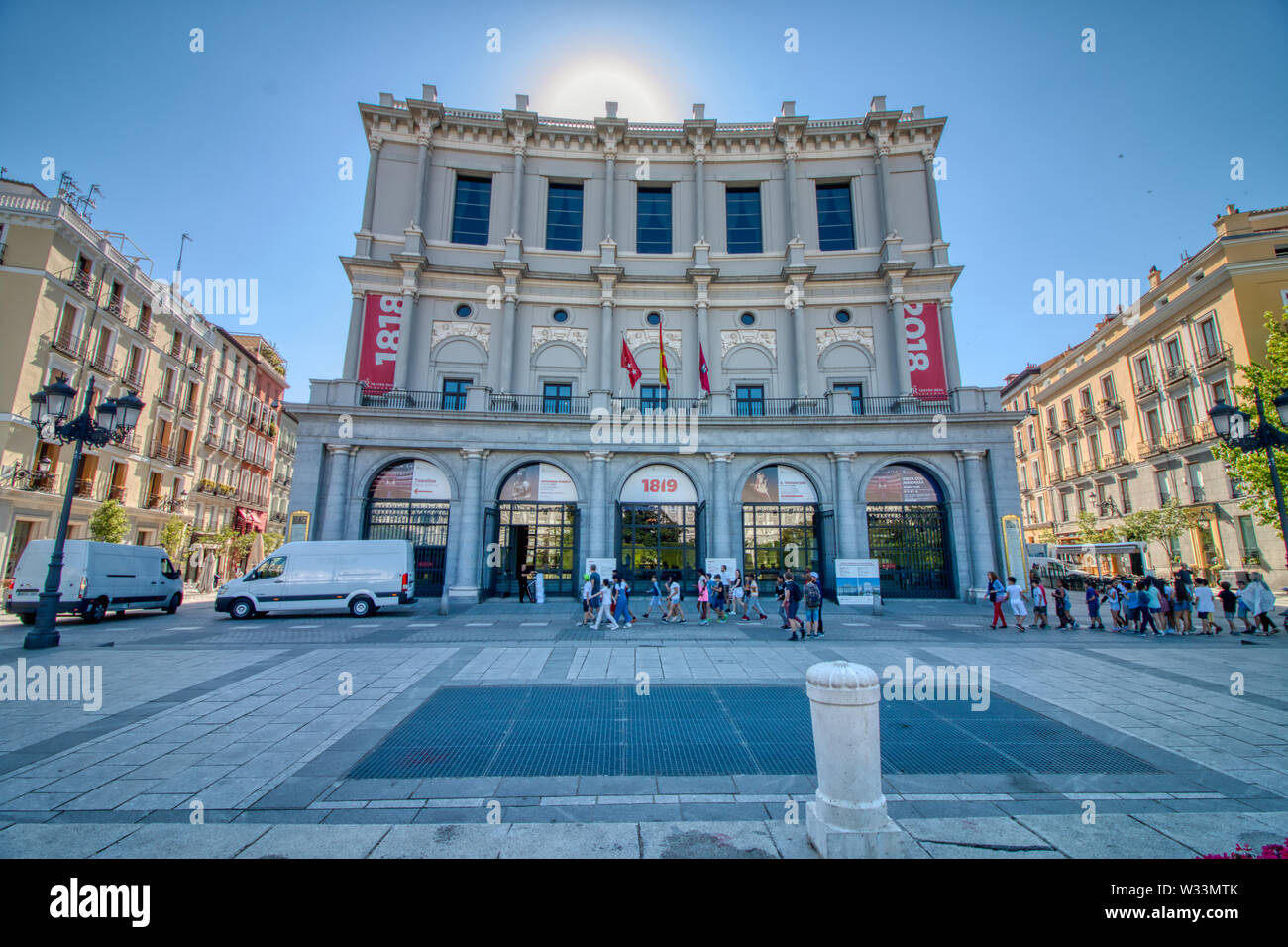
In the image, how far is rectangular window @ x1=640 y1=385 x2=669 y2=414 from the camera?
928 inches

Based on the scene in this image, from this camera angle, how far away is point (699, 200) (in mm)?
26891

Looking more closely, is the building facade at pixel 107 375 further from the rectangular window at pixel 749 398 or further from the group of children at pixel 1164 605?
the group of children at pixel 1164 605

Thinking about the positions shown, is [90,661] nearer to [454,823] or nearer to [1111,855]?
[454,823]

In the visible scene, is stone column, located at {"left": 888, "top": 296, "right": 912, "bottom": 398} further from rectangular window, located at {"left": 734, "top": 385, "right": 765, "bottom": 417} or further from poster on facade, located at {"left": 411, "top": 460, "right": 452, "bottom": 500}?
poster on facade, located at {"left": 411, "top": 460, "right": 452, "bottom": 500}

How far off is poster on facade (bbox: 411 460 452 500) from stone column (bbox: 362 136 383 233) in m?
12.5

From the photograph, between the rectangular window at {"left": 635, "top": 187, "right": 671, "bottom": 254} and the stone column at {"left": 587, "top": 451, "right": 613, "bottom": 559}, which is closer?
the stone column at {"left": 587, "top": 451, "right": 613, "bottom": 559}

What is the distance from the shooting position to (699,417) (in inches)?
847

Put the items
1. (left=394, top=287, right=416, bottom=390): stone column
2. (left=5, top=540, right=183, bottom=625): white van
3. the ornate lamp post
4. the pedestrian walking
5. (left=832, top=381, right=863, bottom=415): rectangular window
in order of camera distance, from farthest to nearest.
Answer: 1. (left=832, top=381, right=863, bottom=415): rectangular window
2. (left=394, top=287, right=416, bottom=390): stone column
3. (left=5, top=540, right=183, bottom=625): white van
4. the pedestrian walking
5. the ornate lamp post

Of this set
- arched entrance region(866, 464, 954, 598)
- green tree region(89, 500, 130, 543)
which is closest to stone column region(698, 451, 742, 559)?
→ arched entrance region(866, 464, 954, 598)

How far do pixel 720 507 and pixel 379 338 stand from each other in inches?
657

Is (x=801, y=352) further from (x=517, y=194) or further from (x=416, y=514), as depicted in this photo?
(x=416, y=514)

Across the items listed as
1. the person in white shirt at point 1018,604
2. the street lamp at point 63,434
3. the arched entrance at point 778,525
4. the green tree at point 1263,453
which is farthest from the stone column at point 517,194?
the green tree at point 1263,453

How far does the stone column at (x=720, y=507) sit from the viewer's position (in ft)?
68.4

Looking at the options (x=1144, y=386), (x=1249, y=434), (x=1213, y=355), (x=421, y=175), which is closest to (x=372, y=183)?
(x=421, y=175)
